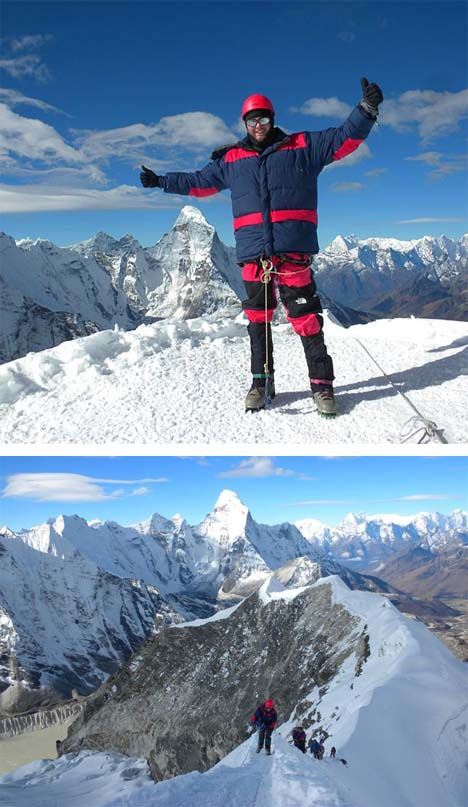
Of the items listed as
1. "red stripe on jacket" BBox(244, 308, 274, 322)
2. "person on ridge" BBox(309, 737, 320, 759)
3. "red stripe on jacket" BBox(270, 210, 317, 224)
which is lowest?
"person on ridge" BBox(309, 737, 320, 759)

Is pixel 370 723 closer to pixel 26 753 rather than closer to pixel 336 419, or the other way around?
pixel 336 419

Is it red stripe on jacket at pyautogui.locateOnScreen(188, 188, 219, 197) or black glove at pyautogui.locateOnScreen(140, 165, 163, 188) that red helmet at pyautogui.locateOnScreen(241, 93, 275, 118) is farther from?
black glove at pyautogui.locateOnScreen(140, 165, 163, 188)

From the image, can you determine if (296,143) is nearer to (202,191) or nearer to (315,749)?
(202,191)

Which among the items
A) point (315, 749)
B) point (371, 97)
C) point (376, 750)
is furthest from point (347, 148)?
point (376, 750)

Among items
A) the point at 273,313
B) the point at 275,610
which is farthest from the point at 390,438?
the point at 275,610

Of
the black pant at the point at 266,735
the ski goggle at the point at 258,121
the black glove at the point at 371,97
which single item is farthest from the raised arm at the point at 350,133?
the black pant at the point at 266,735

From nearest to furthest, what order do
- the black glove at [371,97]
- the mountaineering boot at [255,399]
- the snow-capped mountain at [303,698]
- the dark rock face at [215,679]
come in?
the black glove at [371,97] < the mountaineering boot at [255,399] < the snow-capped mountain at [303,698] < the dark rock face at [215,679]

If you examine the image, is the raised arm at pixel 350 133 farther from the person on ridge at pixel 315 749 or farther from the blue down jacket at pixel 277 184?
the person on ridge at pixel 315 749

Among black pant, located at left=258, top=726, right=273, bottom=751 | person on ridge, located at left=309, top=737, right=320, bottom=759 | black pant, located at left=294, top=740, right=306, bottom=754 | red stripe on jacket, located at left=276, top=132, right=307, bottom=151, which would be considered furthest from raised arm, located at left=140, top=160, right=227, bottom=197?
black pant, located at left=294, top=740, right=306, bottom=754
